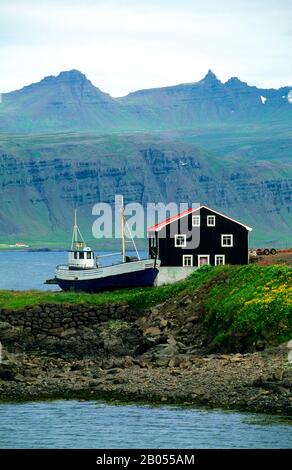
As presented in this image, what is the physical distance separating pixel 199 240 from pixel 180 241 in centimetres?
176

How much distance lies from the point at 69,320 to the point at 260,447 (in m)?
39.1

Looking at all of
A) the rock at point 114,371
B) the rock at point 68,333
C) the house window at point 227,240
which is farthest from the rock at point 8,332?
the house window at point 227,240

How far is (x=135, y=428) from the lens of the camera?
159 feet

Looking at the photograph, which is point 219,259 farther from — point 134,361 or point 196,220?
point 134,361

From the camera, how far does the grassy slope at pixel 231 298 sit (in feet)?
214

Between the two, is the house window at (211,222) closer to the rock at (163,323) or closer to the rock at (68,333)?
the rock at (68,333)

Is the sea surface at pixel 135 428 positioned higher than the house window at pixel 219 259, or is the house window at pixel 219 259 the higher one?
the house window at pixel 219 259

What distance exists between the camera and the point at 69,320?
82.8 m

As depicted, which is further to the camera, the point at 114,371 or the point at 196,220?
the point at 196,220

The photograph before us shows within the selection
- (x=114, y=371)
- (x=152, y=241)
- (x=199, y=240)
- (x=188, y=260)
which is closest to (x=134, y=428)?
(x=114, y=371)

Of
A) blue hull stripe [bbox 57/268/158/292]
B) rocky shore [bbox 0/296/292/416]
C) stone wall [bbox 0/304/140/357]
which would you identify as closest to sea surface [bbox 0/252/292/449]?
rocky shore [bbox 0/296/292/416]

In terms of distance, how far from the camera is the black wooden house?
10319 cm

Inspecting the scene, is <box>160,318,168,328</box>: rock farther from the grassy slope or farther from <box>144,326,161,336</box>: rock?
the grassy slope
